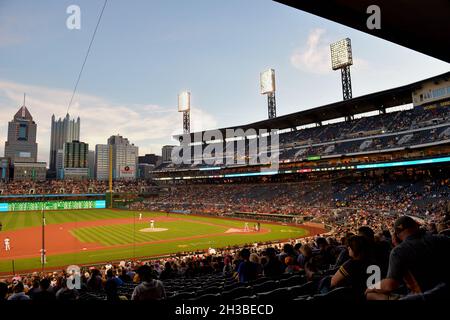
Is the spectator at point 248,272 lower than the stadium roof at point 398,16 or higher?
lower

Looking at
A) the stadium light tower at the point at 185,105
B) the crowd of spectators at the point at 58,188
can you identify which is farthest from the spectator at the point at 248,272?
the stadium light tower at the point at 185,105

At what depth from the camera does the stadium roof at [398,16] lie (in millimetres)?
4469

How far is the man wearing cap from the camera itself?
2748 mm

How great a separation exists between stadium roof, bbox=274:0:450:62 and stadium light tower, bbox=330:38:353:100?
5596 centimetres

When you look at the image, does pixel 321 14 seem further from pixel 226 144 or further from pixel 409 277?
pixel 226 144

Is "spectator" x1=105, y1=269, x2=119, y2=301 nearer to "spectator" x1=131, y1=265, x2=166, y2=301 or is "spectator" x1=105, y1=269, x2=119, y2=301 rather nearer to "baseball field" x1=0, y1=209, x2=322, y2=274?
"spectator" x1=131, y1=265, x2=166, y2=301

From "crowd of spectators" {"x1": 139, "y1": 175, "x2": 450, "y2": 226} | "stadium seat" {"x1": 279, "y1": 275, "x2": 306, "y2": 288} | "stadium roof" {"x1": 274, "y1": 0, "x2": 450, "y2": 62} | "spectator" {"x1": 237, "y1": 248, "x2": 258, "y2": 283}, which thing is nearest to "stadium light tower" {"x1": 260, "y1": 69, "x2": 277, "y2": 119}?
"crowd of spectators" {"x1": 139, "y1": 175, "x2": 450, "y2": 226}

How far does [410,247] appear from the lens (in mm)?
2916

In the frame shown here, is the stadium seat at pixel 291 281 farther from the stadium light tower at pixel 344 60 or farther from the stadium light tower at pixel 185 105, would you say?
the stadium light tower at pixel 185 105

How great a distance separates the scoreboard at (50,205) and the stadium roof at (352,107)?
45.1m

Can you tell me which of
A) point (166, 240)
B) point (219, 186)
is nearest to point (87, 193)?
point (219, 186)

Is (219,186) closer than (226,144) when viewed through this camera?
Yes

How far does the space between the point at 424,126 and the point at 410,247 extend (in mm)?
49895
